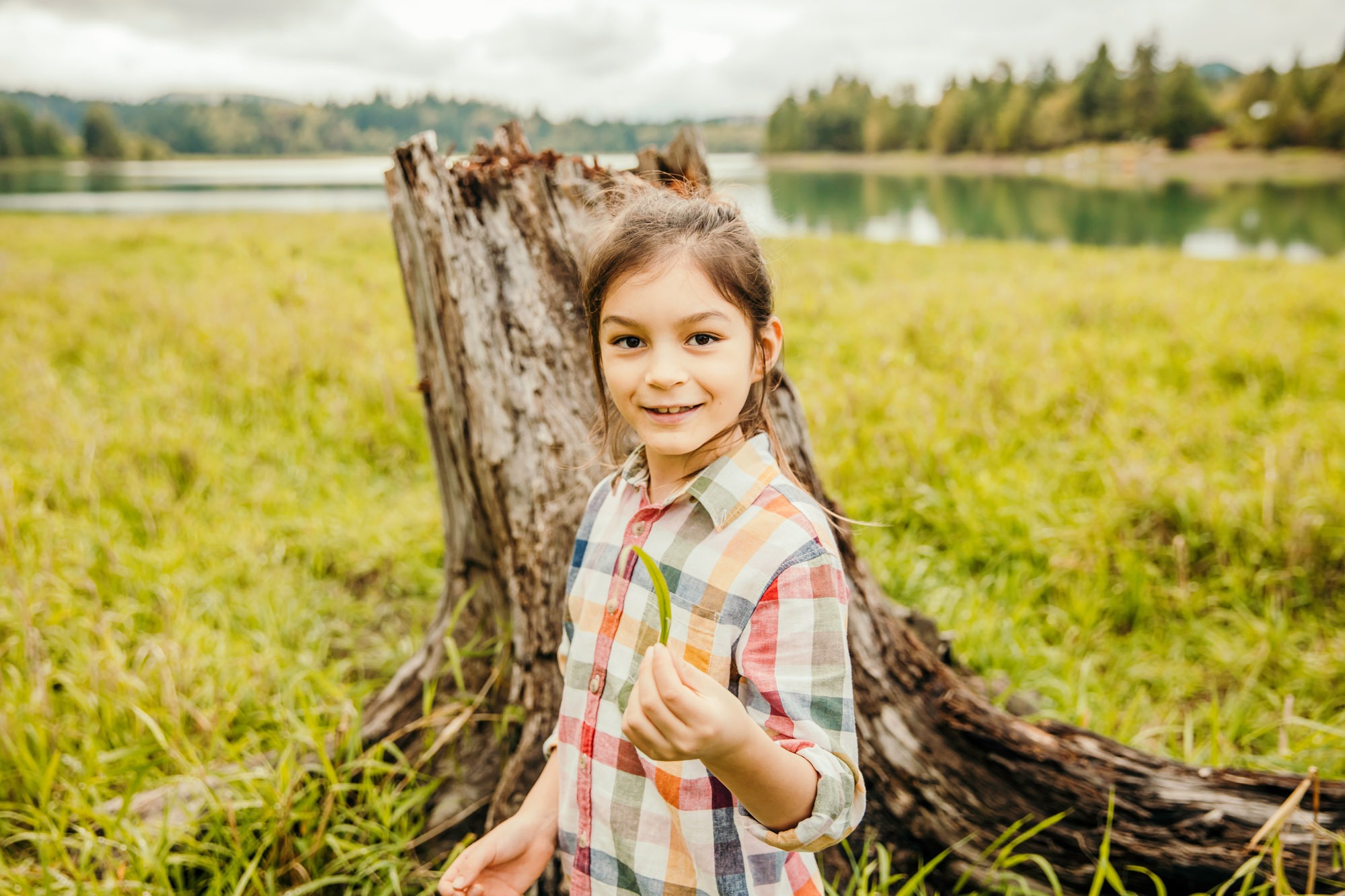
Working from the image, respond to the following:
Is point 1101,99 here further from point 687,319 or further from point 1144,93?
point 687,319

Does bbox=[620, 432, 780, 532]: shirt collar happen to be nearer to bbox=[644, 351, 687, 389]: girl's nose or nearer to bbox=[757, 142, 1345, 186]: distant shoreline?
bbox=[644, 351, 687, 389]: girl's nose

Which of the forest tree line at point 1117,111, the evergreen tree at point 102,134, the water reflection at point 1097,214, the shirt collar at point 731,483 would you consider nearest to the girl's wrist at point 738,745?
the shirt collar at point 731,483

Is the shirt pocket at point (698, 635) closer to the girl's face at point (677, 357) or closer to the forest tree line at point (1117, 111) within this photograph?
the girl's face at point (677, 357)

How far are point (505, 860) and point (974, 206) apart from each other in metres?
38.1

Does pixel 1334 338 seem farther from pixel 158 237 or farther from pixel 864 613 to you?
pixel 158 237

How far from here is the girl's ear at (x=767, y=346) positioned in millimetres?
1304

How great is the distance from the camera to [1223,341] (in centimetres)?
598

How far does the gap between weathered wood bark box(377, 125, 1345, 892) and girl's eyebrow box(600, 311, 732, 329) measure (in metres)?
0.86

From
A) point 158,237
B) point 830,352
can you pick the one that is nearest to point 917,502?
point 830,352

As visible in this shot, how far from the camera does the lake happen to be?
20375 mm

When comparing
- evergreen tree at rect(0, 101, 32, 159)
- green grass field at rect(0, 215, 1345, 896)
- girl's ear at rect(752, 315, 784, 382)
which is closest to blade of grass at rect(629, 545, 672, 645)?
girl's ear at rect(752, 315, 784, 382)

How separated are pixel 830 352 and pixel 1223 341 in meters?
3.07

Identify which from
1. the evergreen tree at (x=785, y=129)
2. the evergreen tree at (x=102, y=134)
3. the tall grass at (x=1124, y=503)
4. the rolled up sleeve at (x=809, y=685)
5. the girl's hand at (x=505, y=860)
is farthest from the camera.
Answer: the evergreen tree at (x=785, y=129)

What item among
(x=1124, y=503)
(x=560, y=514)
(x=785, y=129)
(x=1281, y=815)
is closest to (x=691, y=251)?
(x=560, y=514)
